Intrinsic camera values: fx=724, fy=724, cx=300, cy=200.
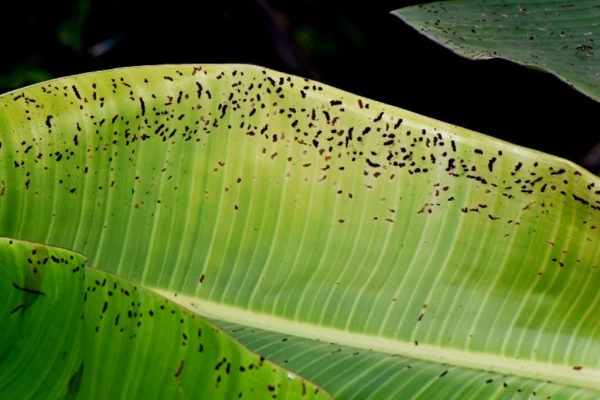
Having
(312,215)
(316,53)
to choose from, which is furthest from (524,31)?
(316,53)

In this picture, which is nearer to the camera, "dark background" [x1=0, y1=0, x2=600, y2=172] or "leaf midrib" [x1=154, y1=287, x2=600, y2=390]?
"leaf midrib" [x1=154, y1=287, x2=600, y2=390]

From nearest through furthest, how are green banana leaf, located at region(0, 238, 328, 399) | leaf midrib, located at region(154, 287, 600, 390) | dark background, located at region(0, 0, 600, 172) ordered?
green banana leaf, located at region(0, 238, 328, 399)
leaf midrib, located at region(154, 287, 600, 390)
dark background, located at region(0, 0, 600, 172)

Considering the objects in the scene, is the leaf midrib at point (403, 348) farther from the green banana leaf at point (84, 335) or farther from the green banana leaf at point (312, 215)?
the green banana leaf at point (84, 335)

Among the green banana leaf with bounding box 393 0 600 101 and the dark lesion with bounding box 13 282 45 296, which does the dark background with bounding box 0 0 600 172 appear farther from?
the dark lesion with bounding box 13 282 45 296

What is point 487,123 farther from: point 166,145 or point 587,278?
point 166,145

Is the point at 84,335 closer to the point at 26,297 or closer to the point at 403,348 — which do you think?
the point at 26,297

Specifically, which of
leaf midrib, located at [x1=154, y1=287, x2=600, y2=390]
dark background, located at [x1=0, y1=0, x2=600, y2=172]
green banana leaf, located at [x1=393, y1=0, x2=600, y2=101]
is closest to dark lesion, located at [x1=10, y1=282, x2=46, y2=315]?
leaf midrib, located at [x1=154, y1=287, x2=600, y2=390]

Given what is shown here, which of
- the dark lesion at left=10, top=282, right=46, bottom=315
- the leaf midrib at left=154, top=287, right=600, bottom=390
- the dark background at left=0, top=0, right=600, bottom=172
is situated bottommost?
the leaf midrib at left=154, top=287, right=600, bottom=390
